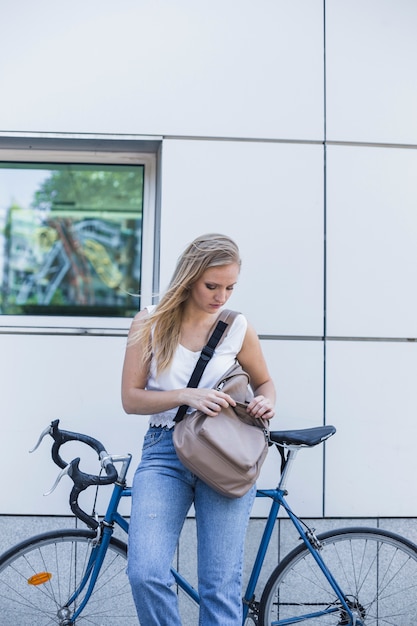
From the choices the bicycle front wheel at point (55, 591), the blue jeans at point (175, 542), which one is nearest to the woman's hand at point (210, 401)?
the blue jeans at point (175, 542)

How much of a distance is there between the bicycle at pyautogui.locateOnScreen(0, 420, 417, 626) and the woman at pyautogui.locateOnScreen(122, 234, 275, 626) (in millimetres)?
282

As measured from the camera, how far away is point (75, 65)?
379 cm

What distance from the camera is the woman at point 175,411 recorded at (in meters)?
2.59

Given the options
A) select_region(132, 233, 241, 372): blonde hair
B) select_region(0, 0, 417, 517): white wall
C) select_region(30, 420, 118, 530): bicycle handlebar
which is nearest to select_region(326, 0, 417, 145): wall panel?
select_region(0, 0, 417, 517): white wall

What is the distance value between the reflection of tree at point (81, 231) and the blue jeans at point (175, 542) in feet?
5.03

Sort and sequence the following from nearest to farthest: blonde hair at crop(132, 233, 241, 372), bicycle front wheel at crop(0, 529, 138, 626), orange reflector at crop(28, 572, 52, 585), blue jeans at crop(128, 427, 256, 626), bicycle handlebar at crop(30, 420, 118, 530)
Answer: blue jeans at crop(128, 427, 256, 626)
blonde hair at crop(132, 233, 241, 372)
bicycle handlebar at crop(30, 420, 118, 530)
orange reflector at crop(28, 572, 52, 585)
bicycle front wheel at crop(0, 529, 138, 626)

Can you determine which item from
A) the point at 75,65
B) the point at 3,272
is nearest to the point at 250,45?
the point at 75,65

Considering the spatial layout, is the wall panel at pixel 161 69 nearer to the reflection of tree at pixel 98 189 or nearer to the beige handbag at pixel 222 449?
the reflection of tree at pixel 98 189

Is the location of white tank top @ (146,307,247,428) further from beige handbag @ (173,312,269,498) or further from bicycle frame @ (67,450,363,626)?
bicycle frame @ (67,450,363,626)

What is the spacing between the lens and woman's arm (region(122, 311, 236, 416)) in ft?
8.76

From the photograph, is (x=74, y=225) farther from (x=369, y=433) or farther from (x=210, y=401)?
(x=369, y=433)

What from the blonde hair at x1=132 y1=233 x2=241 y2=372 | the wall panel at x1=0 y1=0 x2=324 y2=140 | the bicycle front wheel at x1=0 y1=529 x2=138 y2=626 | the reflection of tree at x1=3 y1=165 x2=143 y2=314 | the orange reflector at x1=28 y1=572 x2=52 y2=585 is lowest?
the bicycle front wheel at x1=0 y1=529 x2=138 y2=626

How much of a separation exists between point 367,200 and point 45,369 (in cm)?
193

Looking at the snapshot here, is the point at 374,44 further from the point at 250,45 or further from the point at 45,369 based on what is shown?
the point at 45,369
